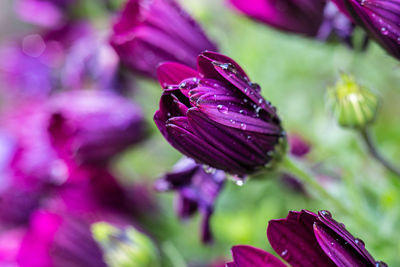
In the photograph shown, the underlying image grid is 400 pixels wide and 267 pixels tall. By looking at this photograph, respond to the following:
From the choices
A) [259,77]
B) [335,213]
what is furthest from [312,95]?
[335,213]

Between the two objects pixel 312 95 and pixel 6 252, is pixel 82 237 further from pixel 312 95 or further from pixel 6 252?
pixel 312 95

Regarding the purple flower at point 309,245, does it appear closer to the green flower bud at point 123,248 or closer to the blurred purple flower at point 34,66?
the green flower bud at point 123,248

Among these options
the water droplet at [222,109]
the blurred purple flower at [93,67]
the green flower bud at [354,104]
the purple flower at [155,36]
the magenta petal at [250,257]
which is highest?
the blurred purple flower at [93,67]

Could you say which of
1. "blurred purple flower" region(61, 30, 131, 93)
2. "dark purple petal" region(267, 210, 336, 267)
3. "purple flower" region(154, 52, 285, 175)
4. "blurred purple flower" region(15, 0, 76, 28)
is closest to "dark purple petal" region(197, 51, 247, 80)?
"purple flower" region(154, 52, 285, 175)

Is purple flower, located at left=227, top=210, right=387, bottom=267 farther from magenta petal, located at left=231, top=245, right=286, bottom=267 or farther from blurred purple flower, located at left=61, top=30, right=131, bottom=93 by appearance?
blurred purple flower, located at left=61, top=30, right=131, bottom=93

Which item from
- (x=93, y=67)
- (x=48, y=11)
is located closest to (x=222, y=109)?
(x=93, y=67)

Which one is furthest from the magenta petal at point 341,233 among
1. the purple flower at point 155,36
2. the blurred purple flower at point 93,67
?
the blurred purple flower at point 93,67

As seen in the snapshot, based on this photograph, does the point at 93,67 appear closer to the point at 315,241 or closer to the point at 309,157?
the point at 309,157
